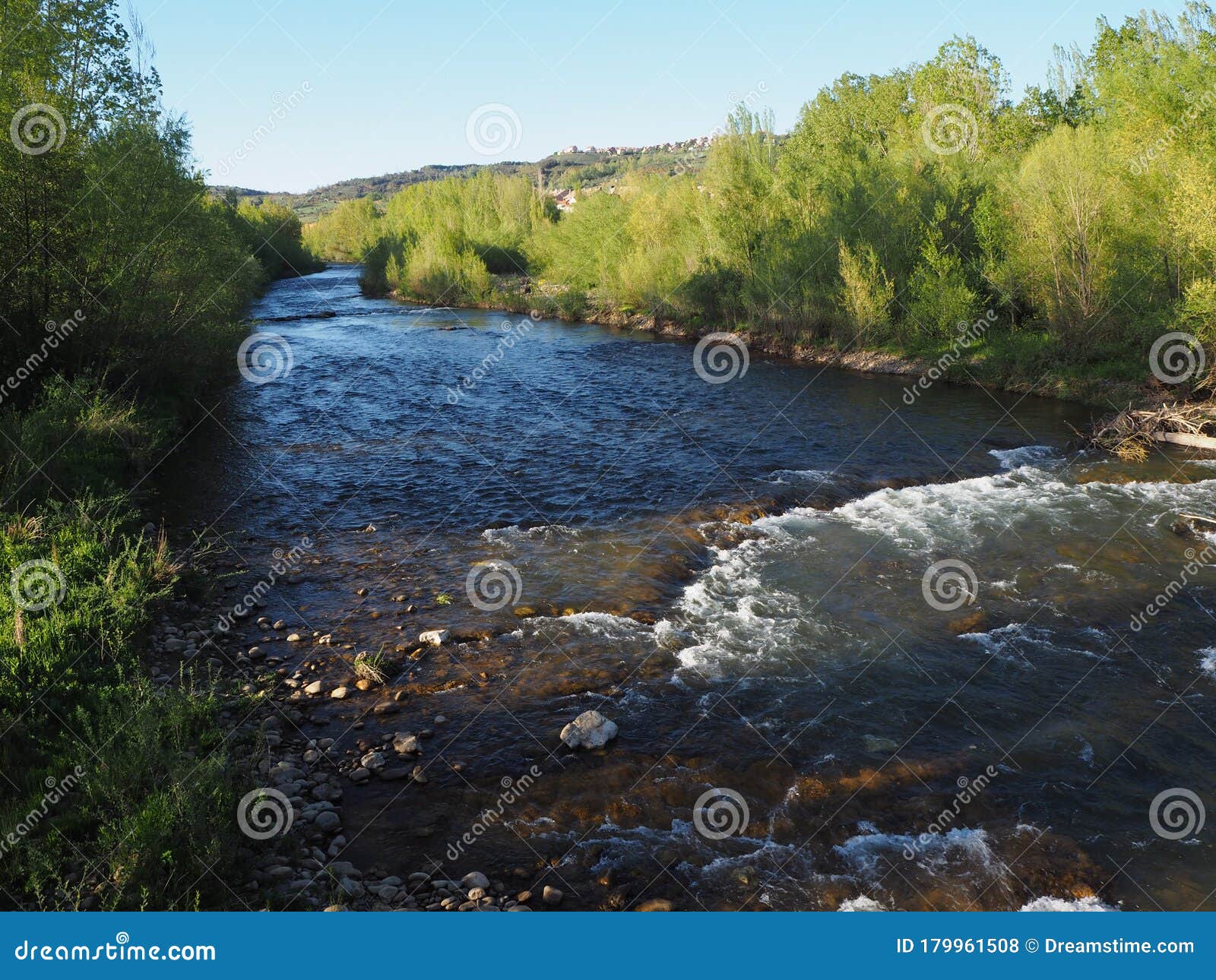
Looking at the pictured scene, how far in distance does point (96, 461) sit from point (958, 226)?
35905 millimetres

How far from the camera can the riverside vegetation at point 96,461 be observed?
7414 millimetres

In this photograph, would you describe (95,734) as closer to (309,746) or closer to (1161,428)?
(309,746)

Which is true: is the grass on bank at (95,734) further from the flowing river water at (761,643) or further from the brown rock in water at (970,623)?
the brown rock in water at (970,623)

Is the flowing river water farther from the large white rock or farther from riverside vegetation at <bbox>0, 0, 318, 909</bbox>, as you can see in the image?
riverside vegetation at <bbox>0, 0, 318, 909</bbox>

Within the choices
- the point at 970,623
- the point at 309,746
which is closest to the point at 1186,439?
the point at 970,623

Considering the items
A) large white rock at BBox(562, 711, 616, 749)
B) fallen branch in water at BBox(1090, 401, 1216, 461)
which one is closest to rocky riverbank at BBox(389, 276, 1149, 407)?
A: fallen branch in water at BBox(1090, 401, 1216, 461)

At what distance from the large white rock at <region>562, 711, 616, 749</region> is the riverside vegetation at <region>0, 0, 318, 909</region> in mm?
4323

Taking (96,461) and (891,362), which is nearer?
(96,461)

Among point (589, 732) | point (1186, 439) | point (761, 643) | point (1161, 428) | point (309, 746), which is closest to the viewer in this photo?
point (309, 746)

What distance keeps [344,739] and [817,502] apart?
13779mm

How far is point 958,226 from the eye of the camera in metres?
35.6

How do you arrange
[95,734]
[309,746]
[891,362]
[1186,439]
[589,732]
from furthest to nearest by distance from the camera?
[891,362]
[1186,439]
[589,732]
[309,746]
[95,734]

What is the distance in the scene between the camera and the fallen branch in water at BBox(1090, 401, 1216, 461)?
75.4 feet

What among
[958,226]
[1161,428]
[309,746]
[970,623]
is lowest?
[970,623]
